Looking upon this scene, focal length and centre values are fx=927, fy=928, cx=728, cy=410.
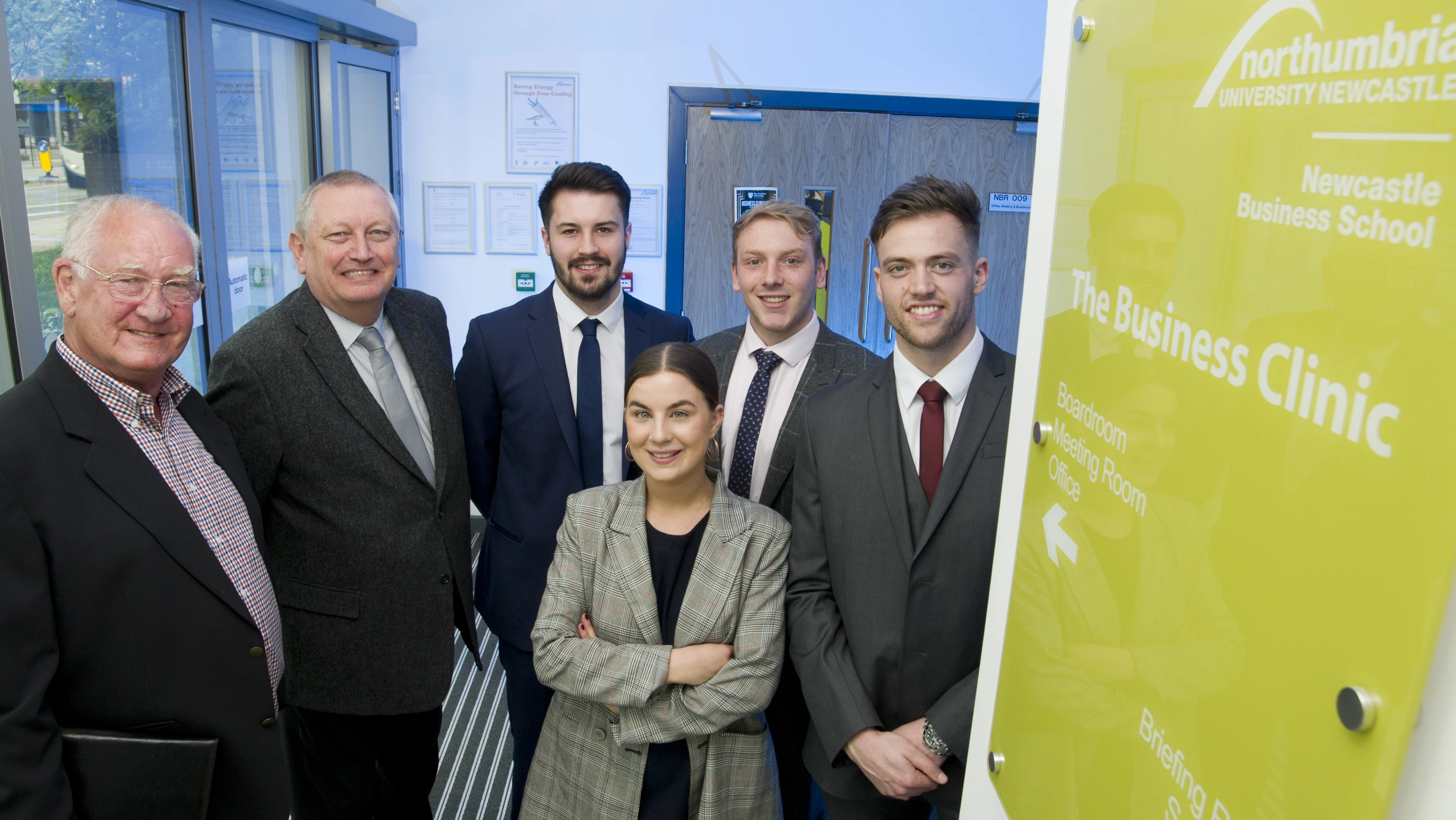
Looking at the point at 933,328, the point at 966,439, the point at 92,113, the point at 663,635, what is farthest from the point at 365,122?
the point at 966,439

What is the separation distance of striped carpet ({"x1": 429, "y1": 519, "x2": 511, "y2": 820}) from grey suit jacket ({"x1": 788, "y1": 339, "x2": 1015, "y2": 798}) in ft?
3.88

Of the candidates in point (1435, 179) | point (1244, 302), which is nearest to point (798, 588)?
point (1244, 302)

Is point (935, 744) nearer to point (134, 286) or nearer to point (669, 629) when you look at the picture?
point (669, 629)

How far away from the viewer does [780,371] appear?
2238mm

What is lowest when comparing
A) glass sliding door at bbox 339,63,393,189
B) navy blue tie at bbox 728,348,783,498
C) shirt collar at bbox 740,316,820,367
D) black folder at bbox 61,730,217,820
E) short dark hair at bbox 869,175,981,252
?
black folder at bbox 61,730,217,820

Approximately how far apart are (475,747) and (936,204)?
7.86 feet

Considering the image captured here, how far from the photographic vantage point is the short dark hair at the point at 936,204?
1733 mm

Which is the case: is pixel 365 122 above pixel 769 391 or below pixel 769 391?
above

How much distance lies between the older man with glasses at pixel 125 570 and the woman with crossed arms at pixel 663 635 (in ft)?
1.76

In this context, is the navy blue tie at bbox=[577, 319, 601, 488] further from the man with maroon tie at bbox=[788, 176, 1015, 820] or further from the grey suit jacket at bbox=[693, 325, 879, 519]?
the man with maroon tie at bbox=[788, 176, 1015, 820]

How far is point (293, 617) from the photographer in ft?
6.72

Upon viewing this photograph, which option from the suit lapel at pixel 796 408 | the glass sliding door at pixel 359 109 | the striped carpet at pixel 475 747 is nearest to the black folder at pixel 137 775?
the striped carpet at pixel 475 747

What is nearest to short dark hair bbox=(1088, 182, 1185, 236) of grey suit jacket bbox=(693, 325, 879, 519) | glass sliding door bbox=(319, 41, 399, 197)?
grey suit jacket bbox=(693, 325, 879, 519)

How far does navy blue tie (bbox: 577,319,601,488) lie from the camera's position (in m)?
2.32
